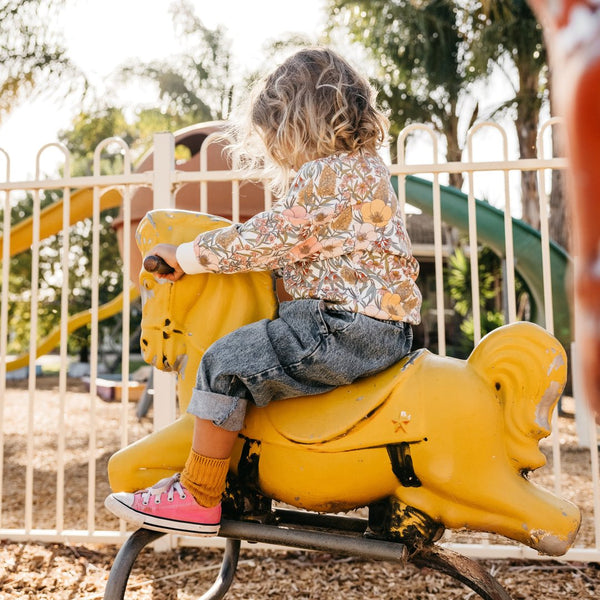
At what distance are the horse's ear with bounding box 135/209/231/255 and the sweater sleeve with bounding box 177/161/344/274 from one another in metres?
0.13

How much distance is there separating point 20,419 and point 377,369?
6.99m

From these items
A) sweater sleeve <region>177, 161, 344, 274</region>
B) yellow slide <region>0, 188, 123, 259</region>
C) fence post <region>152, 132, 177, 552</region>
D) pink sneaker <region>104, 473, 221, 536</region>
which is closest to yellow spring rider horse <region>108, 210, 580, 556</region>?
pink sneaker <region>104, 473, 221, 536</region>

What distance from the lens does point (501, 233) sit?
18.8 feet

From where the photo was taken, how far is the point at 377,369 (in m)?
1.43

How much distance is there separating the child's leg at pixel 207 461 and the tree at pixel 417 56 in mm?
13519

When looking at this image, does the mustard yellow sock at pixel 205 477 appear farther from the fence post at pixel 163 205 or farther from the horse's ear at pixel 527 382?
the fence post at pixel 163 205

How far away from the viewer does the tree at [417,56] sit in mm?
14523

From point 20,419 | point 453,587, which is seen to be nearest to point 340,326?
point 453,587

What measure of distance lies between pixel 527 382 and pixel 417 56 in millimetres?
14979

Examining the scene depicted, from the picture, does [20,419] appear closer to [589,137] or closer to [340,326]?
[340,326]

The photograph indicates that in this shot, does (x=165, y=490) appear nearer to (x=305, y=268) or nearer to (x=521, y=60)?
(x=305, y=268)

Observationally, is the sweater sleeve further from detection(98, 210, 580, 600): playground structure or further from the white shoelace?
the white shoelace

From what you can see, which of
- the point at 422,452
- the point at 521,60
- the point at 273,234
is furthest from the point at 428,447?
the point at 521,60

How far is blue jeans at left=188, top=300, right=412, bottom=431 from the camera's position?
1.37 meters
